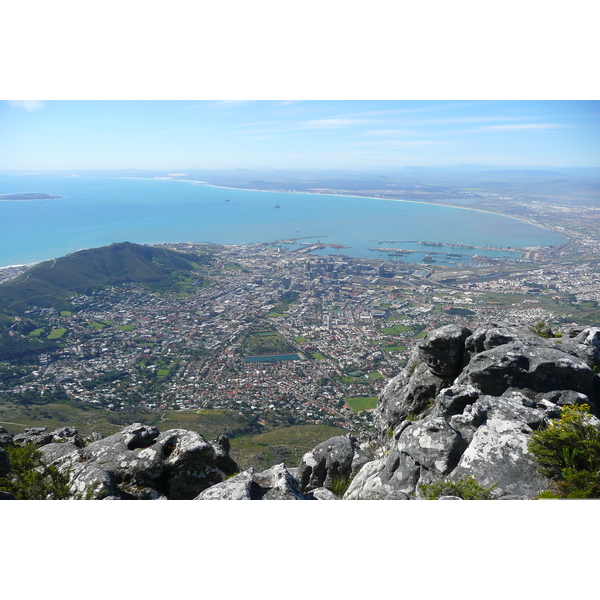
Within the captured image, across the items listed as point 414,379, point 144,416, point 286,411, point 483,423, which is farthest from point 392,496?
point 144,416

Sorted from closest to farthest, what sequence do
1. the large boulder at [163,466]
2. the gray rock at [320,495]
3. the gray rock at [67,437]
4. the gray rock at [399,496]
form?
the gray rock at [399,496] < the large boulder at [163,466] < the gray rock at [320,495] < the gray rock at [67,437]

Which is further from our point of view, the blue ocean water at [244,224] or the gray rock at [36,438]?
the blue ocean water at [244,224]

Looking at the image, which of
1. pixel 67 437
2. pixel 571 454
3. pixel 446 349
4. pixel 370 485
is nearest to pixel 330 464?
pixel 370 485

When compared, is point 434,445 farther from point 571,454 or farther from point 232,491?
point 232,491

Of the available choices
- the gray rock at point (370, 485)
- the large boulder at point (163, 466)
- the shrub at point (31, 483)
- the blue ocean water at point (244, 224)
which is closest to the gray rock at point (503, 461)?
the gray rock at point (370, 485)

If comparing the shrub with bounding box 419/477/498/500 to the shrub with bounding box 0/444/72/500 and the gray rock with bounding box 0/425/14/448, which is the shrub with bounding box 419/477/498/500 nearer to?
the shrub with bounding box 0/444/72/500

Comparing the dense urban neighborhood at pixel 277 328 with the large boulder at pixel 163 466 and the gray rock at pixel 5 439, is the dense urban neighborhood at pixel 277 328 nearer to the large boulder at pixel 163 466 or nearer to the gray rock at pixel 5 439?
the gray rock at pixel 5 439
